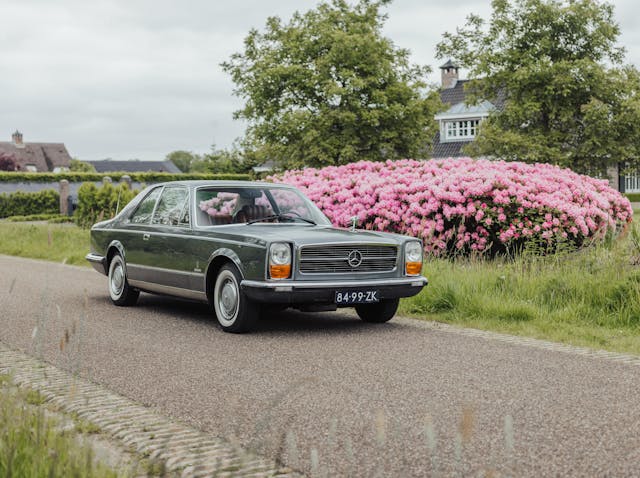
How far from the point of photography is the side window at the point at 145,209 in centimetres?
1041

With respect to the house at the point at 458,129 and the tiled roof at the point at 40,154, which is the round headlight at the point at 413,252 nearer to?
the house at the point at 458,129

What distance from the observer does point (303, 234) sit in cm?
848

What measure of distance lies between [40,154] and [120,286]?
11748 cm

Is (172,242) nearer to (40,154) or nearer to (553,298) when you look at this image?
(553,298)

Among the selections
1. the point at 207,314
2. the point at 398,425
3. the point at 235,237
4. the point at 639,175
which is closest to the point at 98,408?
the point at 398,425

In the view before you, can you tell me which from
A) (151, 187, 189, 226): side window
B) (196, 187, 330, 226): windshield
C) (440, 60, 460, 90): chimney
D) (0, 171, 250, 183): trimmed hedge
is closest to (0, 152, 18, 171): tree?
(0, 171, 250, 183): trimmed hedge

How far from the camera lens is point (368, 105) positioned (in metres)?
42.9

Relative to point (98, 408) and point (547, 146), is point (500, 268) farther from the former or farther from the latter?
point (547, 146)

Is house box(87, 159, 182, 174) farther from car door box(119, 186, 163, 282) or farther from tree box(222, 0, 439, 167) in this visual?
car door box(119, 186, 163, 282)

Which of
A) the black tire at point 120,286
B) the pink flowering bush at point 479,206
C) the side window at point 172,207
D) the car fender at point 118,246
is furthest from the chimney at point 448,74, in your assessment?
the side window at point 172,207

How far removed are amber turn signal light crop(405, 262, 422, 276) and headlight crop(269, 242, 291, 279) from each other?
1.40 m

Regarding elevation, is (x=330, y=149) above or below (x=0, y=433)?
above

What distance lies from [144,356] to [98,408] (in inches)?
76.3

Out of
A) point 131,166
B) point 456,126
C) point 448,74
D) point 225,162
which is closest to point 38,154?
point 131,166
